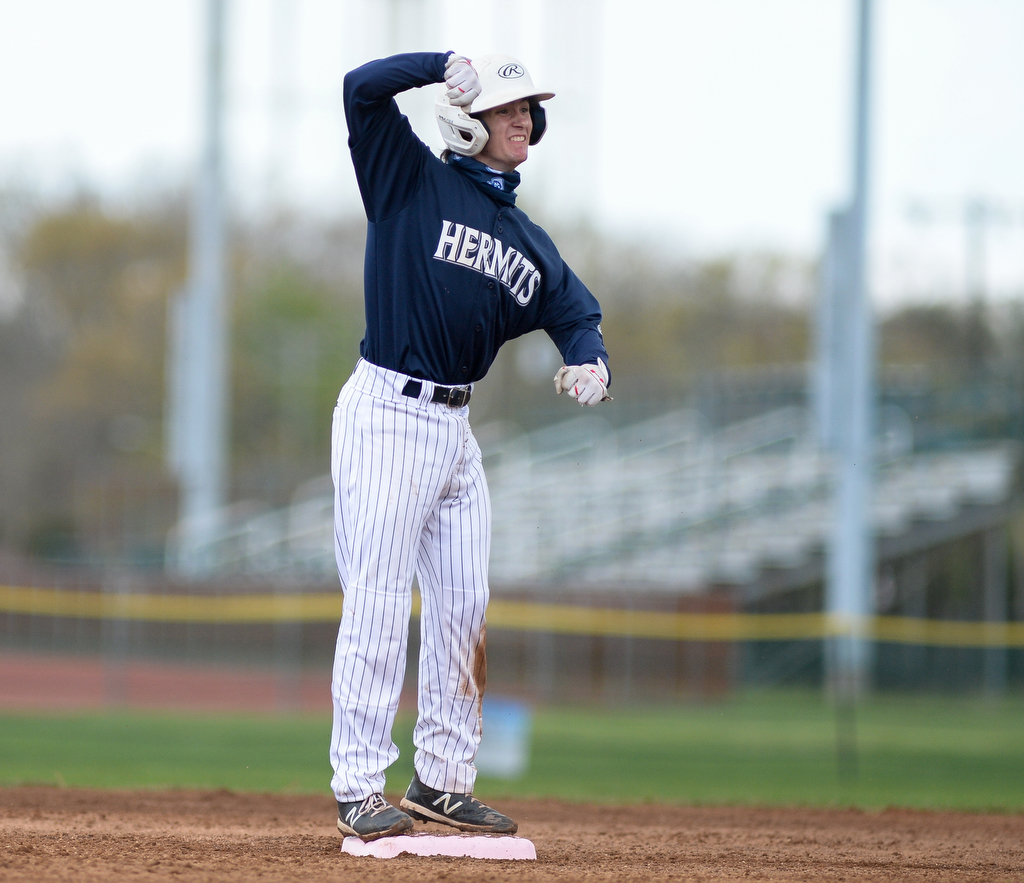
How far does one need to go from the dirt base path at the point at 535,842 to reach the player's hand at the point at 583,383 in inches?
59.7

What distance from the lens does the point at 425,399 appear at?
15.3 feet

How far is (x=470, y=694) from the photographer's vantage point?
4.91 metres

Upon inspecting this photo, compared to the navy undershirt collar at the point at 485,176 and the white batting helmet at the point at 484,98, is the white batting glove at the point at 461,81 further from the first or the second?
the navy undershirt collar at the point at 485,176

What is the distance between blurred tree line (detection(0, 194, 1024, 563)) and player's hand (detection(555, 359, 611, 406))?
1075 inches

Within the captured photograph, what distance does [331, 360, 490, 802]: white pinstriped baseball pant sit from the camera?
4605 mm

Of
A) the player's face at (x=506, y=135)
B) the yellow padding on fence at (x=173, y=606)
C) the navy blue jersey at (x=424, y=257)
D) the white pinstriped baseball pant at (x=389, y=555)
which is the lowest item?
the yellow padding on fence at (x=173, y=606)

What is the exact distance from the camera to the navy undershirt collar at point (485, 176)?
15.9 feet

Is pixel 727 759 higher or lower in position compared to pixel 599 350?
lower

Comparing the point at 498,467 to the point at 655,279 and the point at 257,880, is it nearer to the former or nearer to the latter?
the point at 655,279

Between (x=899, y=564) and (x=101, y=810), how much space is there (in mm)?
15610

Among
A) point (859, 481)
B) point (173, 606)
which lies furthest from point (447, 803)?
point (173, 606)

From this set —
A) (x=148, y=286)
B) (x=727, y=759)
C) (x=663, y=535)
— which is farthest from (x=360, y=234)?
(x=727, y=759)

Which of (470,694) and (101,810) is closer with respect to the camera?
(470,694)

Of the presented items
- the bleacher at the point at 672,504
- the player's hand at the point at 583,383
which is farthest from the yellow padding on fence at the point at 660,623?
the player's hand at the point at 583,383
